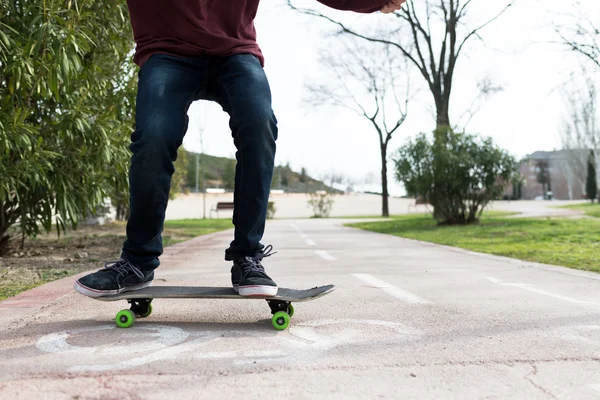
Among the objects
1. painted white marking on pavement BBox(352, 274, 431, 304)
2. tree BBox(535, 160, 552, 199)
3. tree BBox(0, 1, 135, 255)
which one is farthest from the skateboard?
tree BBox(535, 160, 552, 199)

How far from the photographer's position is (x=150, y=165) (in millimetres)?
2504

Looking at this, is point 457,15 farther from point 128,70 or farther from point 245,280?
point 245,280

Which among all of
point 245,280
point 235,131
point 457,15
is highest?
point 457,15

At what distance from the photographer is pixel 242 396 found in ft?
5.02

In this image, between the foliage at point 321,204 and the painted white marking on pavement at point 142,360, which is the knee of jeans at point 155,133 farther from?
the foliage at point 321,204

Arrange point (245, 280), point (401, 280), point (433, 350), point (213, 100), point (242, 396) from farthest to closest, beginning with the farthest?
point (401, 280)
point (213, 100)
point (245, 280)
point (433, 350)
point (242, 396)

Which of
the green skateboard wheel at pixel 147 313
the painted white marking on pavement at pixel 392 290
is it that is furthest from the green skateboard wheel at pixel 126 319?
the painted white marking on pavement at pixel 392 290

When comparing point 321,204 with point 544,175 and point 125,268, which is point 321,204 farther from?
point 544,175

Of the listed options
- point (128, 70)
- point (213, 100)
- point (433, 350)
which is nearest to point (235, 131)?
point (213, 100)

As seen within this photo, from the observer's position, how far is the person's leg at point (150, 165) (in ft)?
8.20

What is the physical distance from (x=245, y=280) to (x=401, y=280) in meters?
2.25

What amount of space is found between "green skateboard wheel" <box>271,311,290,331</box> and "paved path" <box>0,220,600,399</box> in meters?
0.04

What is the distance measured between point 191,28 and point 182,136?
0.51 m

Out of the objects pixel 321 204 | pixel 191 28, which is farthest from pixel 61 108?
→ pixel 321 204
